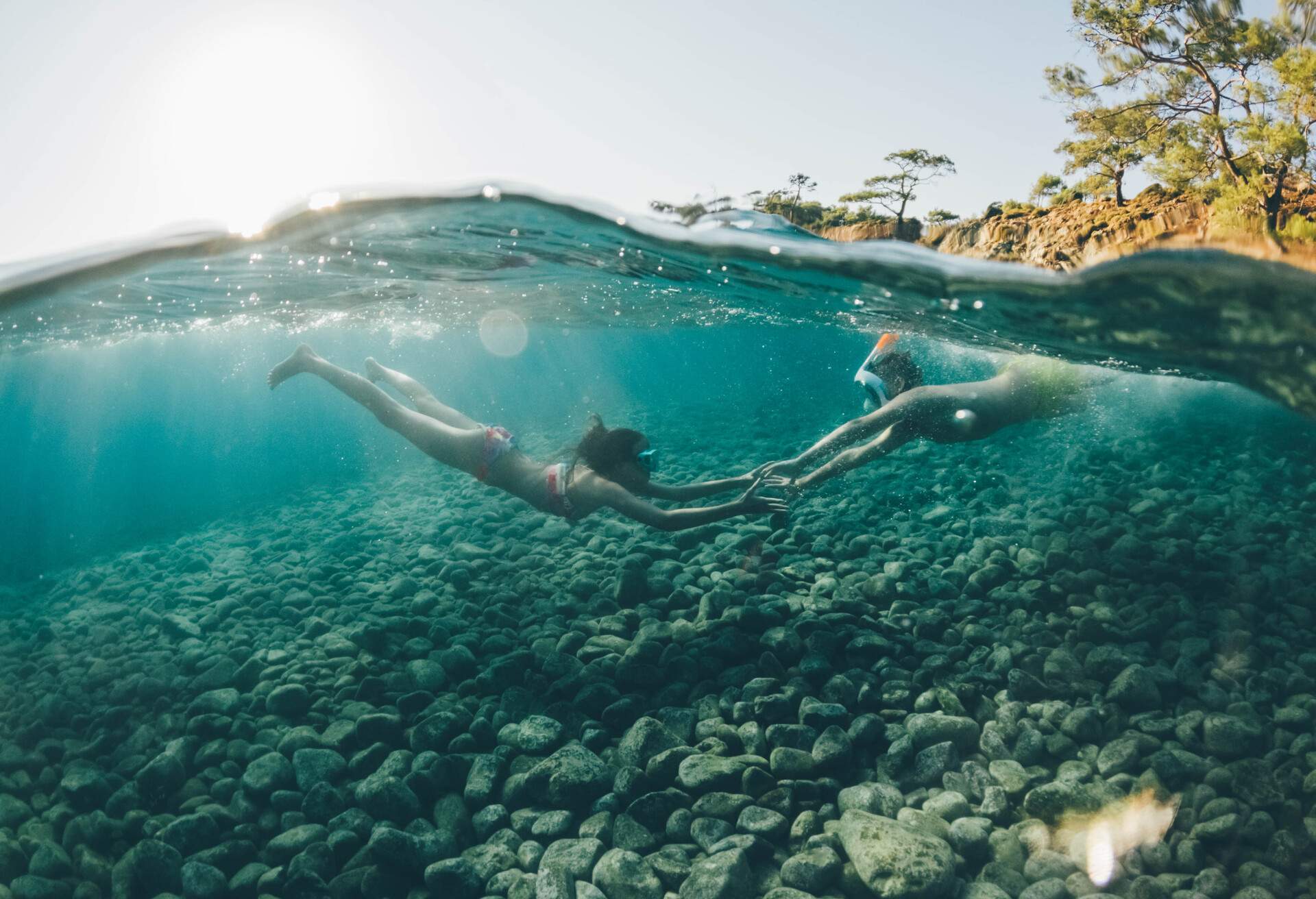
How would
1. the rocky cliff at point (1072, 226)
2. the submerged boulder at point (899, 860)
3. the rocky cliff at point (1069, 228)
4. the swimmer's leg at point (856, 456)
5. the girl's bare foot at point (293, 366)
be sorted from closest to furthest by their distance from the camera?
the submerged boulder at point (899, 860), the swimmer's leg at point (856, 456), the girl's bare foot at point (293, 366), the rocky cliff at point (1069, 228), the rocky cliff at point (1072, 226)

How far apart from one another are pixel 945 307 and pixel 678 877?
977 centimetres

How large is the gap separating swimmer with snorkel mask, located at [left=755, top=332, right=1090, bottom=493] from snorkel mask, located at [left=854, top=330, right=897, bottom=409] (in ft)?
0.03

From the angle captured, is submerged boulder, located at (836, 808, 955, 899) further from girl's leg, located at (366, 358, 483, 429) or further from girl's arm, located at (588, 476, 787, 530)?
girl's leg, located at (366, 358, 483, 429)

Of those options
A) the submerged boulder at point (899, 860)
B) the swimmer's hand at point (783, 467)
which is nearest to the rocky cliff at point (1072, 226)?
the swimmer's hand at point (783, 467)

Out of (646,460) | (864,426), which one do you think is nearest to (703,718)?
(646,460)

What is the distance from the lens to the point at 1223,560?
6855mm

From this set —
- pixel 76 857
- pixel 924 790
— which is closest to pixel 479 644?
pixel 76 857

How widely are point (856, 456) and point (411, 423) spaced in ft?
19.6

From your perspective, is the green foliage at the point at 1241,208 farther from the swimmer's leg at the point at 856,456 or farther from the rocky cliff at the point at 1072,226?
the swimmer's leg at the point at 856,456

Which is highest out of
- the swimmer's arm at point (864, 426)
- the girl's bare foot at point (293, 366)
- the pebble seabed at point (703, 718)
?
the girl's bare foot at point (293, 366)

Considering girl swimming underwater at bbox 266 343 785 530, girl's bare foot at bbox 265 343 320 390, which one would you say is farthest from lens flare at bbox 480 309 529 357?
girl swimming underwater at bbox 266 343 785 530

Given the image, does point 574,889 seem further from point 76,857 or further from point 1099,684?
point 1099,684

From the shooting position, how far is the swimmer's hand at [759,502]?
252 inches

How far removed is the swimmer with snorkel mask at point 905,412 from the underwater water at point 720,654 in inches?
38.0
